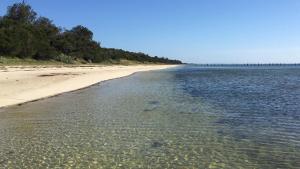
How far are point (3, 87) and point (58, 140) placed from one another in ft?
48.4

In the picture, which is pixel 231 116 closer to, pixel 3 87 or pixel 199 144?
pixel 199 144

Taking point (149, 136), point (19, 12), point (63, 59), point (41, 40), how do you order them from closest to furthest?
point (149, 136) → point (41, 40) → point (63, 59) → point (19, 12)

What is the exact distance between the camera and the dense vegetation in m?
70.4

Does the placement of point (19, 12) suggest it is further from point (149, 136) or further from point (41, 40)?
point (149, 136)

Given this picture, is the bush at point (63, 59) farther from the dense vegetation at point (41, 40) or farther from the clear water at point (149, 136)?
the clear water at point (149, 136)

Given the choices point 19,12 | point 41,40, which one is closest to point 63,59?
point 41,40

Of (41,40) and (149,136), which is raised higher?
(41,40)

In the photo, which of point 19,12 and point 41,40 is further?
point 19,12

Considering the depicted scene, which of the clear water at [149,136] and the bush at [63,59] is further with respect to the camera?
the bush at [63,59]

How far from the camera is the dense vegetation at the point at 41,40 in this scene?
70438 mm

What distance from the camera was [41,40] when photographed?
82250 mm

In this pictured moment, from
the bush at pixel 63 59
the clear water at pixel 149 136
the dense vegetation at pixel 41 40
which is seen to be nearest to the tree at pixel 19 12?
the dense vegetation at pixel 41 40

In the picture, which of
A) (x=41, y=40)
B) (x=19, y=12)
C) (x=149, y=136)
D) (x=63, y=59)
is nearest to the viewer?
(x=149, y=136)

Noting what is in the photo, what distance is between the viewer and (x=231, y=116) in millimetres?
16266
